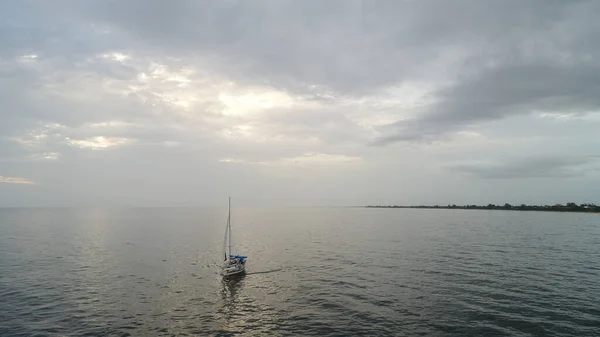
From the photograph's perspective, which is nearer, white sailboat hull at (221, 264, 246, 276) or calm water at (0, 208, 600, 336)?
calm water at (0, 208, 600, 336)

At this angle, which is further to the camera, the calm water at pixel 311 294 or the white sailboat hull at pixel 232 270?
the white sailboat hull at pixel 232 270

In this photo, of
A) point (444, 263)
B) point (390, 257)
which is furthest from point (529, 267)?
point (390, 257)

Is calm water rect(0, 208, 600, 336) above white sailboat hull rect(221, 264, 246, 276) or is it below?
below

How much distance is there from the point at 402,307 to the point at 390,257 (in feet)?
104

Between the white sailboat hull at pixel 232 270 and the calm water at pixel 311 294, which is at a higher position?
the white sailboat hull at pixel 232 270

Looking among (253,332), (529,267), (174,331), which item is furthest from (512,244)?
(174,331)

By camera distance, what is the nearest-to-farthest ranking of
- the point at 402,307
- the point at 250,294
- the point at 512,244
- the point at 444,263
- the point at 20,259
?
the point at 402,307 < the point at 250,294 < the point at 444,263 < the point at 20,259 < the point at 512,244

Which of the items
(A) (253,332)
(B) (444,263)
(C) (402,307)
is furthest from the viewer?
(B) (444,263)

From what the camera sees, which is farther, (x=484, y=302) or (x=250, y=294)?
(x=250, y=294)

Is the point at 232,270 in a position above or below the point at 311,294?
above

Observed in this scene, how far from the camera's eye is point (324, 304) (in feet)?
125

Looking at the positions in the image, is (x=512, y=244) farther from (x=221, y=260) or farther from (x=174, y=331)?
(x=174, y=331)

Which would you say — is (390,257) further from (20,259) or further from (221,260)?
(20,259)

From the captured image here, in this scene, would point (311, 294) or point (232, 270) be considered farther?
point (232, 270)
